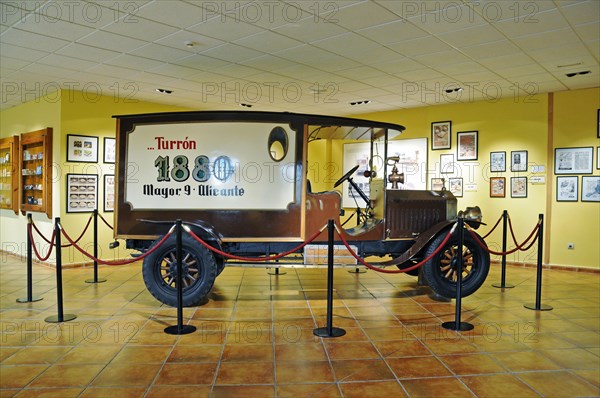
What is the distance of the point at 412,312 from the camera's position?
485cm

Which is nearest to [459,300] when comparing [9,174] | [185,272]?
[185,272]

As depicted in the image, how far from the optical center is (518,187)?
809 centimetres

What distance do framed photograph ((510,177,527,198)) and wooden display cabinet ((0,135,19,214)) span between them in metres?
9.36

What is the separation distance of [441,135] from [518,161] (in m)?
1.53

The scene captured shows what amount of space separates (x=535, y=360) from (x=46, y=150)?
7.58 metres

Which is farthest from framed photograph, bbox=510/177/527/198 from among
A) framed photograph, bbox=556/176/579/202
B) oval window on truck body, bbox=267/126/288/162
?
oval window on truck body, bbox=267/126/288/162

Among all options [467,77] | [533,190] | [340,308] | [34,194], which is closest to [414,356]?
[340,308]

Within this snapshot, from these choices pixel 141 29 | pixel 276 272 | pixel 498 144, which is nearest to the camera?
pixel 141 29

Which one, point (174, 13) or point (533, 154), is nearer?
point (174, 13)

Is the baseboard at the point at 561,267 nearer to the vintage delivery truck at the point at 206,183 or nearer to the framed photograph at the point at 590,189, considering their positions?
the framed photograph at the point at 590,189

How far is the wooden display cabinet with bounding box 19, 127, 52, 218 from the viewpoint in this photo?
25.0ft

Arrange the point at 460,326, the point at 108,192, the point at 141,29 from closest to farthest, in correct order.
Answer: the point at 460,326
the point at 141,29
the point at 108,192

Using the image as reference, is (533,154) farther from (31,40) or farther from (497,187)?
(31,40)

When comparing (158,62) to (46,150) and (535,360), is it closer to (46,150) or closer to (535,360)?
(46,150)
